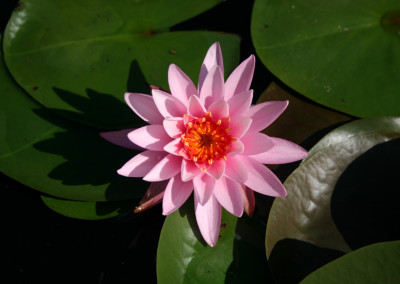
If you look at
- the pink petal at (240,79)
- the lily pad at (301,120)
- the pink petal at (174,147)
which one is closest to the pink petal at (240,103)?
the pink petal at (240,79)

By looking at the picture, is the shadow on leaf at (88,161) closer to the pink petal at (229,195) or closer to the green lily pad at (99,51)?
the green lily pad at (99,51)

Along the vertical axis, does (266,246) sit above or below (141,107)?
below

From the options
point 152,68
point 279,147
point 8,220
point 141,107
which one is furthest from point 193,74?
point 8,220

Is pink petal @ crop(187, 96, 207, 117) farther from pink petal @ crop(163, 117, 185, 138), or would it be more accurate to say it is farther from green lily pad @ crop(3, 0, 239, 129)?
green lily pad @ crop(3, 0, 239, 129)

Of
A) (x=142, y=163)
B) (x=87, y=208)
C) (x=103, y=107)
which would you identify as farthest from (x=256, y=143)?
(x=87, y=208)

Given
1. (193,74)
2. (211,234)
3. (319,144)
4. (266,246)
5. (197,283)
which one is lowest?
(197,283)

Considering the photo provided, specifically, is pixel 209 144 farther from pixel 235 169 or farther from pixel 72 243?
pixel 72 243

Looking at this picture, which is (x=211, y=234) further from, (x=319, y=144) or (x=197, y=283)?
(x=319, y=144)
